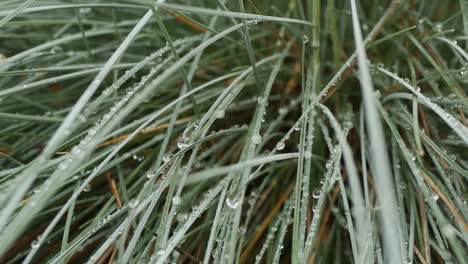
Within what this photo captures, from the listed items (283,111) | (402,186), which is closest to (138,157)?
(283,111)

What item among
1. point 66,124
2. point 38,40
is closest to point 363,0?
point 38,40

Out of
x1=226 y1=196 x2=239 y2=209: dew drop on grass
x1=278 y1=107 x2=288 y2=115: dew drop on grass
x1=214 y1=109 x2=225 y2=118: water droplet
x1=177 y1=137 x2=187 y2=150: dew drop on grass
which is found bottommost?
x1=226 y1=196 x2=239 y2=209: dew drop on grass

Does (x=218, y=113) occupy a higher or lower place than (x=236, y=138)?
lower

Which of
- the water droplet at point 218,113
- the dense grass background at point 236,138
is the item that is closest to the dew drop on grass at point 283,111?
the dense grass background at point 236,138

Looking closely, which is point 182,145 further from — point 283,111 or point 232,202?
point 283,111

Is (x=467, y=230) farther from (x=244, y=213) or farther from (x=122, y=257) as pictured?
(x=122, y=257)

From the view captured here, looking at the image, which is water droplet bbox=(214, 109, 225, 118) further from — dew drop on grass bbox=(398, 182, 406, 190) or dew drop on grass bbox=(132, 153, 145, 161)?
dew drop on grass bbox=(398, 182, 406, 190)

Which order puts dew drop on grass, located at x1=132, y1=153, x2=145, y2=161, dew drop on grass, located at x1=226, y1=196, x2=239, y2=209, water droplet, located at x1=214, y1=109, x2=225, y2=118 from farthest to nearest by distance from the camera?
dew drop on grass, located at x1=132, y1=153, x2=145, y2=161, water droplet, located at x1=214, y1=109, x2=225, y2=118, dew drop on grass, located at x1=226, y1=196, x2=239, y2=209

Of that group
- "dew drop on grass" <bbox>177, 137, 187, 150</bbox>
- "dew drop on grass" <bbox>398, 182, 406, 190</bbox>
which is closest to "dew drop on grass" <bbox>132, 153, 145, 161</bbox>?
"dew drop on grass" <bbox>177, 137, 187, 150</bbox>
